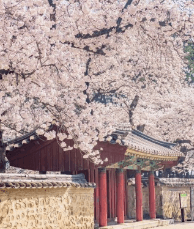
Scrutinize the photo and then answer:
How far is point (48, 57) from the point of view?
14.2 m

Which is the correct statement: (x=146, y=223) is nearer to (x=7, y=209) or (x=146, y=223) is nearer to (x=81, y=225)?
(x=81, y=225)

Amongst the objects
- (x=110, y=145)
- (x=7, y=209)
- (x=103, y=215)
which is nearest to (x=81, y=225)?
(x=103, y=215)

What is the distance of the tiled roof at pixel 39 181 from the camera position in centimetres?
1288

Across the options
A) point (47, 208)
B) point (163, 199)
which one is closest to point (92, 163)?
point (47, 208)

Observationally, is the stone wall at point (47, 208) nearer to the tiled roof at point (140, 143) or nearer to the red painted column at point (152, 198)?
the tiled roof at point (140, 143)

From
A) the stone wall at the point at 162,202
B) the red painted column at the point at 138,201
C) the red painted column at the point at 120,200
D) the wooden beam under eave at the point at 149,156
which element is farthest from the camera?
the stone wall at the point at 162,202

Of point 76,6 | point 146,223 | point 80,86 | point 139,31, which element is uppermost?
point 76,6

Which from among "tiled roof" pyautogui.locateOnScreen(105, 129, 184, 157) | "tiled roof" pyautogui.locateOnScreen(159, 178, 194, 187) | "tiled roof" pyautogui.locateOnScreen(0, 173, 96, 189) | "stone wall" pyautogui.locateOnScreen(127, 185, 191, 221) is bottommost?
"stone wall" pyautogui.locateOnScreen(127, 185, 191, 221)

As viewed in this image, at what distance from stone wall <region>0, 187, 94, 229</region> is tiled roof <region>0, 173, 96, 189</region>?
9.6 inches

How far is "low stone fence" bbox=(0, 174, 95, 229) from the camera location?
1291 cm

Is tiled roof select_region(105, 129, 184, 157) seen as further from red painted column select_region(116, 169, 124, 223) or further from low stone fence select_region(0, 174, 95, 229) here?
low stone fence select_region(0, 174, 95, 229)

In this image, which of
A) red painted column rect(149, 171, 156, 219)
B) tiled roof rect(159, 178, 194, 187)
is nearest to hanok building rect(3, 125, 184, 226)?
red painted column rect(149, 171, 156, 219)

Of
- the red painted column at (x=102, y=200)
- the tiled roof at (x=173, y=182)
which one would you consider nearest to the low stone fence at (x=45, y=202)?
the red painted column at (x=102, y=200)

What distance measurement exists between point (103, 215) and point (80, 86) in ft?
17.1
